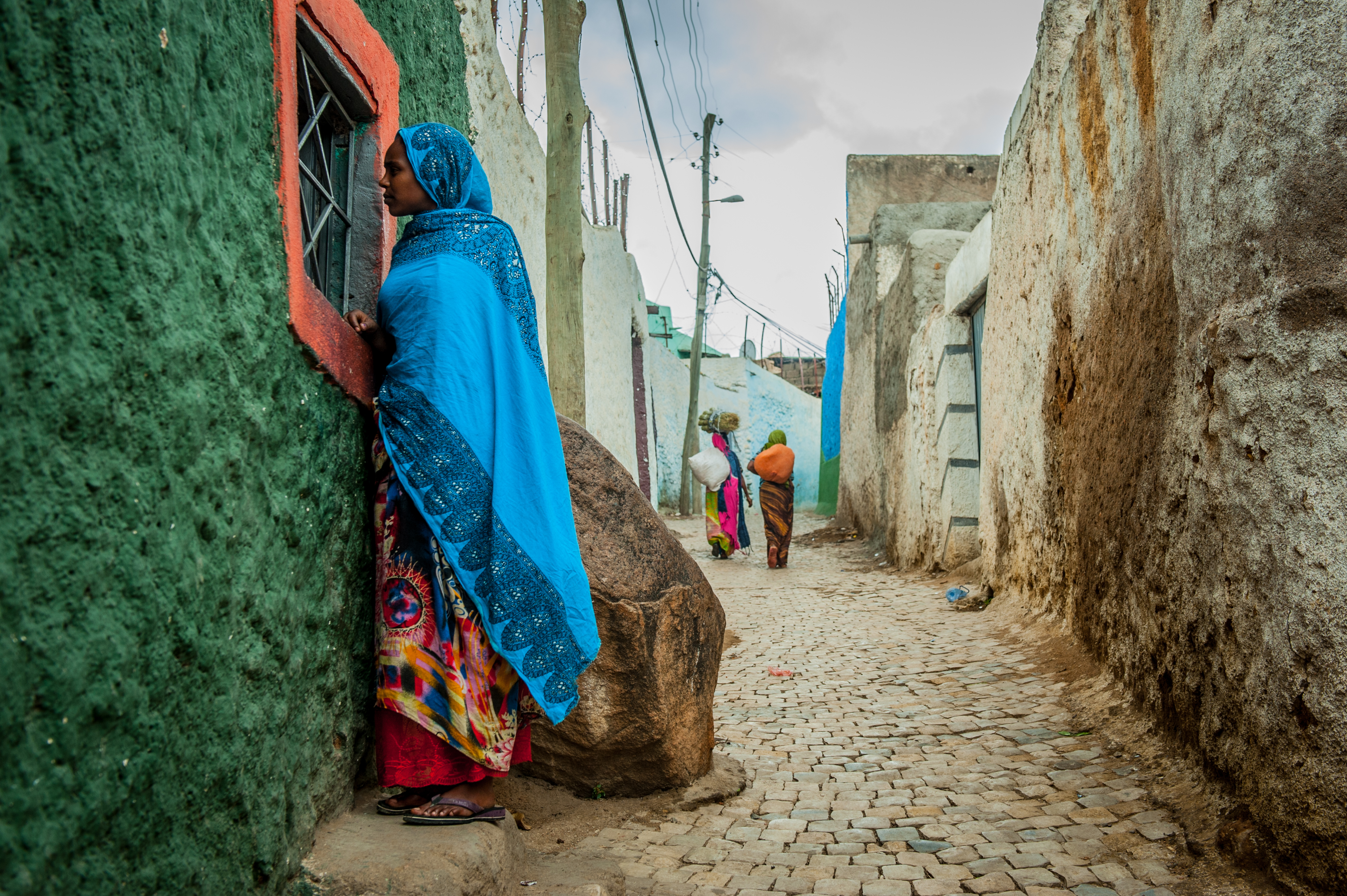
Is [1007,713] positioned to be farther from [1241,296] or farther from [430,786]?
[430,786]

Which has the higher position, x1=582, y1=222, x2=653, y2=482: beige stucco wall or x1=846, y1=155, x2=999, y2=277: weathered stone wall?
x1=846, y1=155, x2=999, y2=277: weathered stone wall

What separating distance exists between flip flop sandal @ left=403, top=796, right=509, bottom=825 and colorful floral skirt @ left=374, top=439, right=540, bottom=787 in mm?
41

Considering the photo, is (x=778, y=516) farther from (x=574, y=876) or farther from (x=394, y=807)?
(x=394, y=807)

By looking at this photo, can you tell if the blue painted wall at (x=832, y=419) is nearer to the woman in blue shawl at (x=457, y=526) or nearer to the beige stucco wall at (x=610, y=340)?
the beige stucco wall at (x=610, y=340)

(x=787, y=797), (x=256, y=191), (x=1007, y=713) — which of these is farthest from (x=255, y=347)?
(x=1007, y=713)

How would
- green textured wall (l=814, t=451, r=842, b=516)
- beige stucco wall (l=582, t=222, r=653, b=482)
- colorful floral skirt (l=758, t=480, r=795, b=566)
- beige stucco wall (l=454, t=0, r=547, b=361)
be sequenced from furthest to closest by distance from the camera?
green textured wall (l=814, t=451, r=842, b=516), beige stucco wall (l=582, t=222, r=653, b=482), colorful floral skirt (l=758, t=480, r=795, b=566), beige stucco wall (l=454, t=0, r=547, b=361)

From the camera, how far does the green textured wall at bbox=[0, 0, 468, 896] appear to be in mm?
1033

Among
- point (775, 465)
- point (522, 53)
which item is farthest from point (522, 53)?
point (775, 465)

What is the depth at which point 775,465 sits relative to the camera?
946 cm

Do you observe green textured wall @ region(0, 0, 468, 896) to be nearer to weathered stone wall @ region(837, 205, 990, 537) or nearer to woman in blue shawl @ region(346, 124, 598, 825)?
woman in blue shawl @ region(346, 124, 598, 825)

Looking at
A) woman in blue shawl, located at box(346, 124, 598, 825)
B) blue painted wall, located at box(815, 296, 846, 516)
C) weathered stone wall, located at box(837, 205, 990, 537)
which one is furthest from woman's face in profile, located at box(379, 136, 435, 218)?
blue painted wall, located at box(815, 296, 846, 516)

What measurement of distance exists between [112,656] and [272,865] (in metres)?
0.62

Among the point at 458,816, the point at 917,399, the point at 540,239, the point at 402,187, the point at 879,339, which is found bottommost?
the point at 458,816

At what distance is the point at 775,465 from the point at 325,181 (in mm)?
7376
